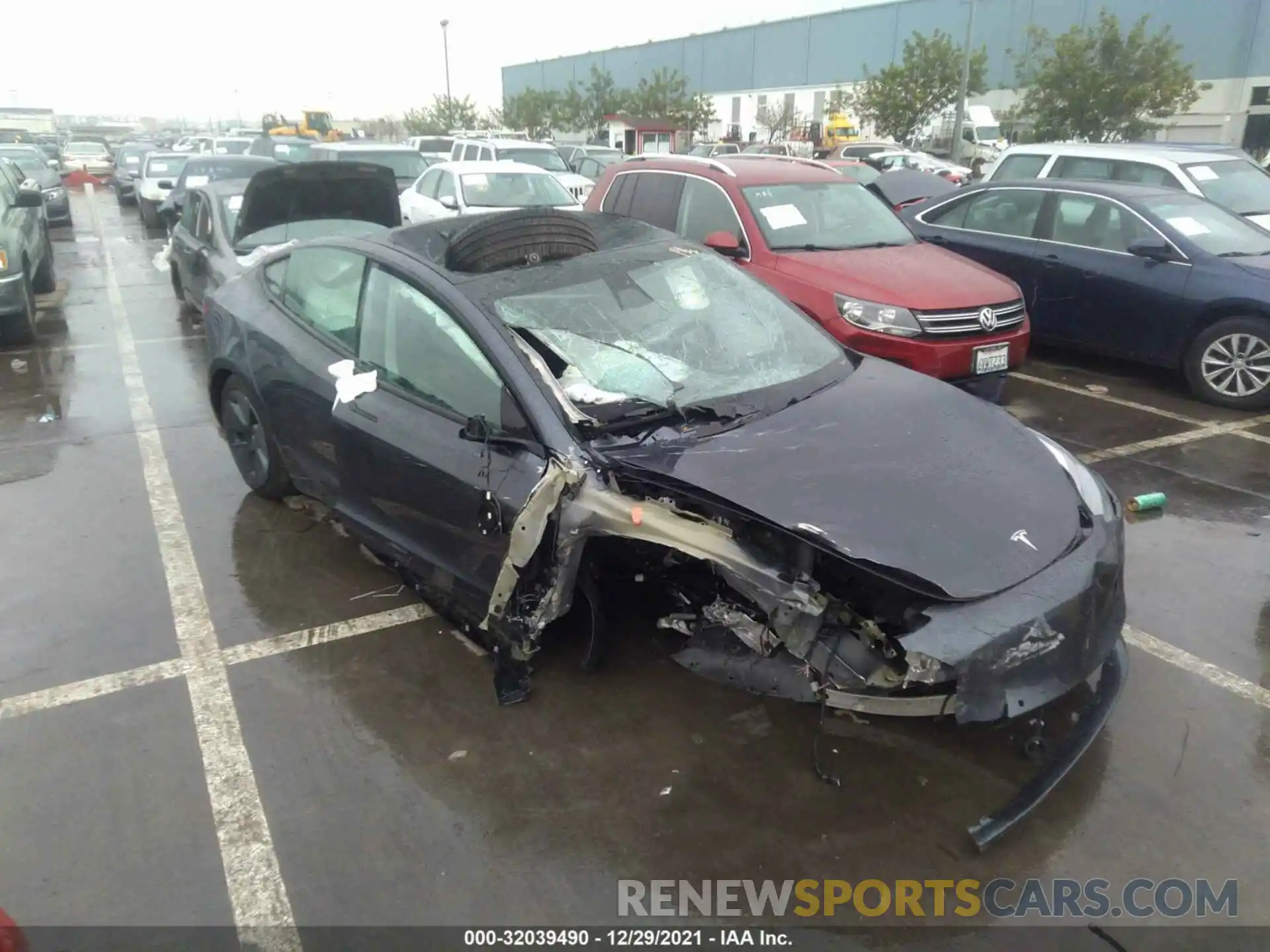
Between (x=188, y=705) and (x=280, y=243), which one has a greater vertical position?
(x=280, y=243)

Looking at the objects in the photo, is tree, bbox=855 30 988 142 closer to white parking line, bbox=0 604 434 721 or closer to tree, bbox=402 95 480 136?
tree, bbox=402 95 480 136

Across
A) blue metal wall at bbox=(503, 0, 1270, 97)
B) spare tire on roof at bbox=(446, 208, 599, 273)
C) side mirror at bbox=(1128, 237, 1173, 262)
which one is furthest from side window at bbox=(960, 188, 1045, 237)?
blue metal wall at bbox=(503, 0, 1270, 97)

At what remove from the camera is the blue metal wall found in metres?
41.0

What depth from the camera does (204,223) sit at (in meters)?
8.52

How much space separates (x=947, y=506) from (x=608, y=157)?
2092cm

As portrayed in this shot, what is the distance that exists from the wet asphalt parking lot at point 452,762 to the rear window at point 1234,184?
18.6 ft

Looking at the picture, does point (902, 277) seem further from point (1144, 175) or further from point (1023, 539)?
point (1144, 175)

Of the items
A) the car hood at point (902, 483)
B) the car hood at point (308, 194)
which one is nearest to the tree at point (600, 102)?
the car hood at point (308, 194)

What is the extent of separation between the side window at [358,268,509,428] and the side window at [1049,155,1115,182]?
822 cm

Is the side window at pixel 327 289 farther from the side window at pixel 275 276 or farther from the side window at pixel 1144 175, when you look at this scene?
the side window at pixel 1144 175

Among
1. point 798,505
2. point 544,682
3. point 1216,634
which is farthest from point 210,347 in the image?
point 1216,634

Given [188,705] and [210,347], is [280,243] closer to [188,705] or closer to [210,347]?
[210,347]

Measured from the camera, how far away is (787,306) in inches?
172

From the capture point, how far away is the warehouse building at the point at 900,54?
40.2 m
